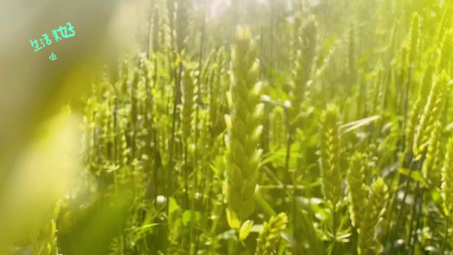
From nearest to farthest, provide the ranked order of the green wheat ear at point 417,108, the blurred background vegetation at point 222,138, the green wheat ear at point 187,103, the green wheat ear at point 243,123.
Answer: the green wheat ear at point 243,123 < the blurred background vegetation at point 222,138 < the green wheat ear at point 417,108 < the green wheat ear at point 187,103

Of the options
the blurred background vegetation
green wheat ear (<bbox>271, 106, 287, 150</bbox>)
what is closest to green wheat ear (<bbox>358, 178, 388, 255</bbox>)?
the blurred background vegetation

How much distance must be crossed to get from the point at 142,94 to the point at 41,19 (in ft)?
1.06

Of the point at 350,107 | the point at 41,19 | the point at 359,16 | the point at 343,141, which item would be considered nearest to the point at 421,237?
the point at 343,141

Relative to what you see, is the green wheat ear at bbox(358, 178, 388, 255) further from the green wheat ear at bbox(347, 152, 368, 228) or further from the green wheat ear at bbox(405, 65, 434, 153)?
the green wheat ear at bbox(405, 65, 434, 153)

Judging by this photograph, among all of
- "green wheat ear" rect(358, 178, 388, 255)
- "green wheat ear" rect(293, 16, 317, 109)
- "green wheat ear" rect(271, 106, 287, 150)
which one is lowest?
"green wheat ear" rect(358, 178, 388, 255)

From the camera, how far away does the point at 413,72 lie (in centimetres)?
93

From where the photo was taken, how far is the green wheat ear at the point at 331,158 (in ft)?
1.53

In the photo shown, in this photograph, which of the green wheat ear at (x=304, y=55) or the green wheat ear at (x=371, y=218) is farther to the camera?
the green wheat ear at (x=304, y=55)

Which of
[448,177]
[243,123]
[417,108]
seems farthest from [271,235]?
[417,108]

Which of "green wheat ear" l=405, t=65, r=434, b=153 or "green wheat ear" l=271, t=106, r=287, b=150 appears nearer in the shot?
"green wheat ear" l=405, t=65, r=434, b=153

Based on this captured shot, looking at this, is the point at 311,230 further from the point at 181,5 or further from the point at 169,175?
the point at 181,5

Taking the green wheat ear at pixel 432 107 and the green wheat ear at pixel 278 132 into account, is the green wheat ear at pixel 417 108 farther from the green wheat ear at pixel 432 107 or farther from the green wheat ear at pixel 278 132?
the green wheat ear at pixel 278 132

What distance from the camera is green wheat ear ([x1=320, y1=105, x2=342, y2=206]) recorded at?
47cm

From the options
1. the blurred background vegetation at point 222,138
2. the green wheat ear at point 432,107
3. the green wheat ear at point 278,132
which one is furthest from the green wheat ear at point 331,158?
the green wheat ear at point 278,132
